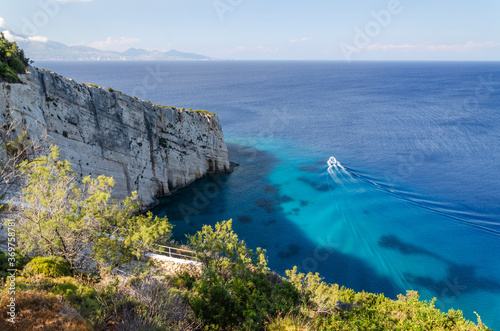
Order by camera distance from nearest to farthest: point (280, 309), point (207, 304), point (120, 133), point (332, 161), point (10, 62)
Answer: point (207, 304) < point (280, 309) < point (10, 62) < point (120, 133) < point (332, 161)

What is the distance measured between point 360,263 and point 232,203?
778 inches

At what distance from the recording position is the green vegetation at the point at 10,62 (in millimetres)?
25906

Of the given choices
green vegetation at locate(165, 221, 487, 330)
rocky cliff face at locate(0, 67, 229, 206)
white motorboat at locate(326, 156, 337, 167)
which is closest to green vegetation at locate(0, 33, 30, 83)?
rocky cliff face at locate(0, 67, 229, 206)

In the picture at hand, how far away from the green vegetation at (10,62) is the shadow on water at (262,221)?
22.6m

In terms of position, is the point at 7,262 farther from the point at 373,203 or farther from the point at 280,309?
the point at 373,203

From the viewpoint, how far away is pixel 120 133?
37875 millimetres

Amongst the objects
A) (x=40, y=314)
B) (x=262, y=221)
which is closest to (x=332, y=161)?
(x=262, y=221)

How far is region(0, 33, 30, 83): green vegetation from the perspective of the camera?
25.9 m

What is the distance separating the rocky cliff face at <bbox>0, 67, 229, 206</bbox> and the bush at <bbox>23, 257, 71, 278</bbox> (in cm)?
1873

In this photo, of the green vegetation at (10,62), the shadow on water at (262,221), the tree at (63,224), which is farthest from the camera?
the shadow on water at (262,221)

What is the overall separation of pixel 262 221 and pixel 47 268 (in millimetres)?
27154

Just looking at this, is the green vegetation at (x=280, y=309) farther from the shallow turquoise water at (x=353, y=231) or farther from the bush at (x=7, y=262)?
the shallow turquoise water at (x=353, y=231)

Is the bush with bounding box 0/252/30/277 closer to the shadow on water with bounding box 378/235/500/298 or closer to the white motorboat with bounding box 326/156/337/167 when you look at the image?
the shadow on water with bounding box 378/235/500/298

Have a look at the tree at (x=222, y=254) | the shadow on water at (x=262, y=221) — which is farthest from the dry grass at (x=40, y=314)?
the shadow on water at (x=262, y=221)
